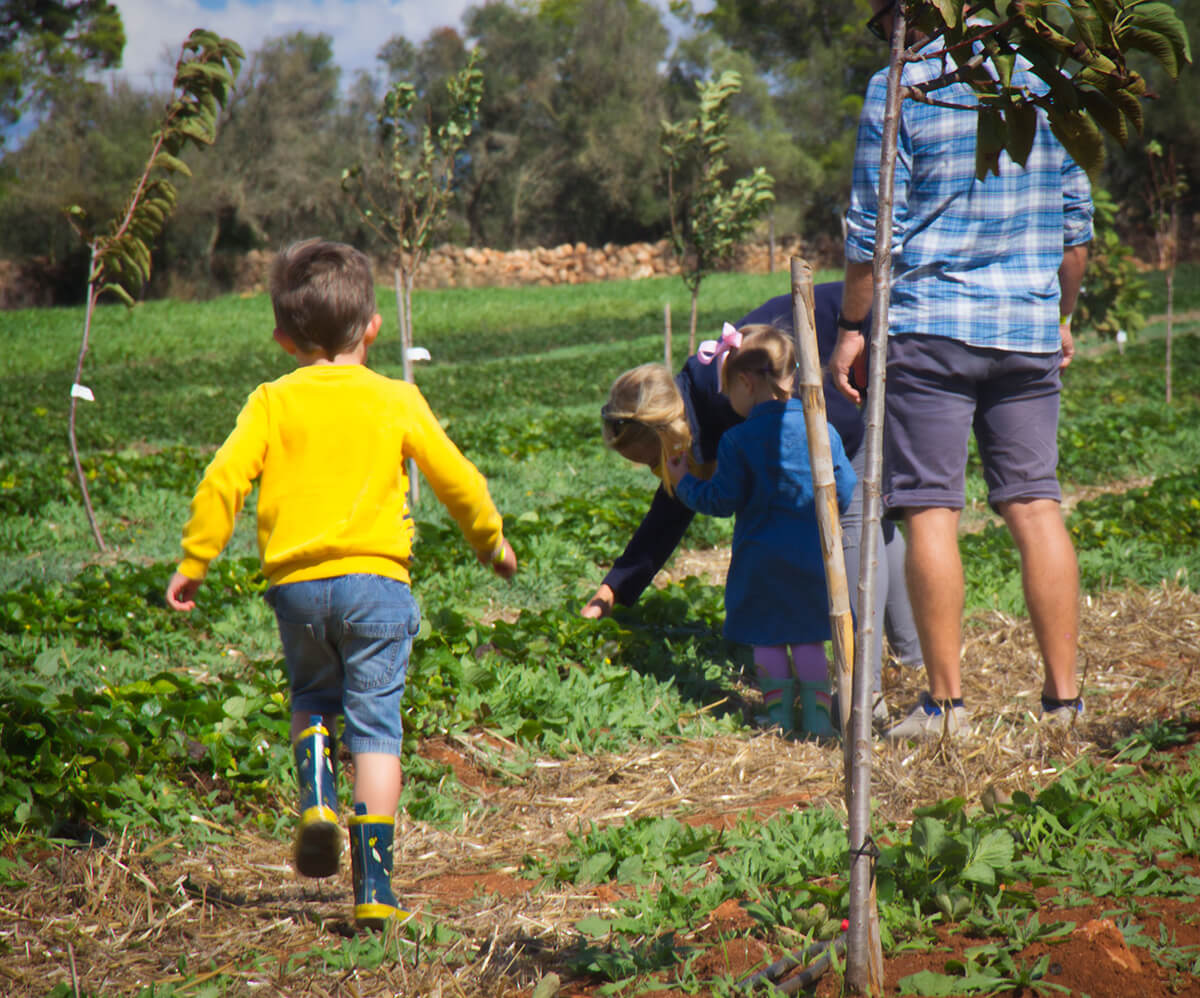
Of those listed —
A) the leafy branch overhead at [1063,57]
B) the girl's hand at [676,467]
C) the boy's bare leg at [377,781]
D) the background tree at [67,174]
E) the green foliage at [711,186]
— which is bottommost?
the boy's bare leg at [377,781]

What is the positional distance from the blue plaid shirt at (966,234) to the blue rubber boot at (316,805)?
191 cm

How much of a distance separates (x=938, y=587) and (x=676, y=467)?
102cm

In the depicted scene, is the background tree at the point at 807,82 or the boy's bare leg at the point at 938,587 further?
the background tree at the point at 807,82

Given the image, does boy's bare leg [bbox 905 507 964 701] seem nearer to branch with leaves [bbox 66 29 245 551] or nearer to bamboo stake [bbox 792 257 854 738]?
bamboo stake [bbox 792 257 854 738]

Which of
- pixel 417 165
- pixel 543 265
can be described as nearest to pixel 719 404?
pixel 417 165

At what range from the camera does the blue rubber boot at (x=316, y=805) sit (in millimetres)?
2139

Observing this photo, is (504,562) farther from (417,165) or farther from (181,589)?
(417,165)

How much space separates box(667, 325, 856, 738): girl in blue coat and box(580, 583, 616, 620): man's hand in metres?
0.73

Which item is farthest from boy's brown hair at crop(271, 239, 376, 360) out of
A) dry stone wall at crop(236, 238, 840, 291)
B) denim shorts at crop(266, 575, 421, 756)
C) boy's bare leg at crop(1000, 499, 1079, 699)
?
dry stone wall at crop(236, 238, 840, 291)

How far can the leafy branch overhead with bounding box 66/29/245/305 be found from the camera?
627 centimetres

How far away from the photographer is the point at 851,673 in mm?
1753

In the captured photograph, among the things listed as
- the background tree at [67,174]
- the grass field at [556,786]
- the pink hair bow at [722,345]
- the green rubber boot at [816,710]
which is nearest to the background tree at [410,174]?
the grass field at [556,786]

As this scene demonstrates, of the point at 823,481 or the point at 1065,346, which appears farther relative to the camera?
the point at 1065,346

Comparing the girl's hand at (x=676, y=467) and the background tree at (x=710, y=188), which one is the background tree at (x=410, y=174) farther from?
the background tree at (x=710, y=188)
